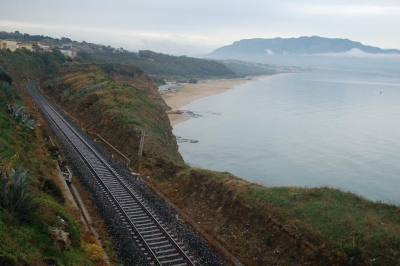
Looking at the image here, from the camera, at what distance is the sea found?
3662cm

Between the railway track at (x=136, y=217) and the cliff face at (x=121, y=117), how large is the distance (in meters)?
3.02

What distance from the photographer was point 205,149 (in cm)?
4572

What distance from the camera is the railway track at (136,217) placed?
1239 centimetres

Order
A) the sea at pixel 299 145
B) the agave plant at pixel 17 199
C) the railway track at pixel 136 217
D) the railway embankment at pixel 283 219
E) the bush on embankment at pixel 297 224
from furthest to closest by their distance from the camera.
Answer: the sea at pixel 299 145 < the railway track at pixel 136 217 < the railway embankment at pixel 283 219 < the bush on embankment at pixel 297 224 < the agave plant at pixel 17 199

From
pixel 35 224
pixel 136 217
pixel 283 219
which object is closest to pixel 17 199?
pixel 35 224

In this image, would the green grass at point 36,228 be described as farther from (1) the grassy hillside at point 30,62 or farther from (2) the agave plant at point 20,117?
(1) the grassy hillside at point 30,62

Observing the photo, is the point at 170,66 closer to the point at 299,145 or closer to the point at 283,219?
the point at 299,145

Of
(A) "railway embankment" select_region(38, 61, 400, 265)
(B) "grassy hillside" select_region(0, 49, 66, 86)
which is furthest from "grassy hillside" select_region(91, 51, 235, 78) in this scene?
(A) "railway embankment" select_region(38, 61, 400, 265)

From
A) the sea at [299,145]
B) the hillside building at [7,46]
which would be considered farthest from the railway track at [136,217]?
the hillside building at [7,46]

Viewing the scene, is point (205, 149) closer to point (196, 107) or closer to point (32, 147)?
point (32, 147)

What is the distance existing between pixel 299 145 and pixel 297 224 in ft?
128

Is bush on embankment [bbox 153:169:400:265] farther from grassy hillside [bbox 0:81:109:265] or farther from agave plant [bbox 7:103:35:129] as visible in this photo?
agave plant [bbox 7:103:35:129]

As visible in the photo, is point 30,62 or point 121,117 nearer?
point 121,117

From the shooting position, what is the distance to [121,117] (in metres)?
31.8
